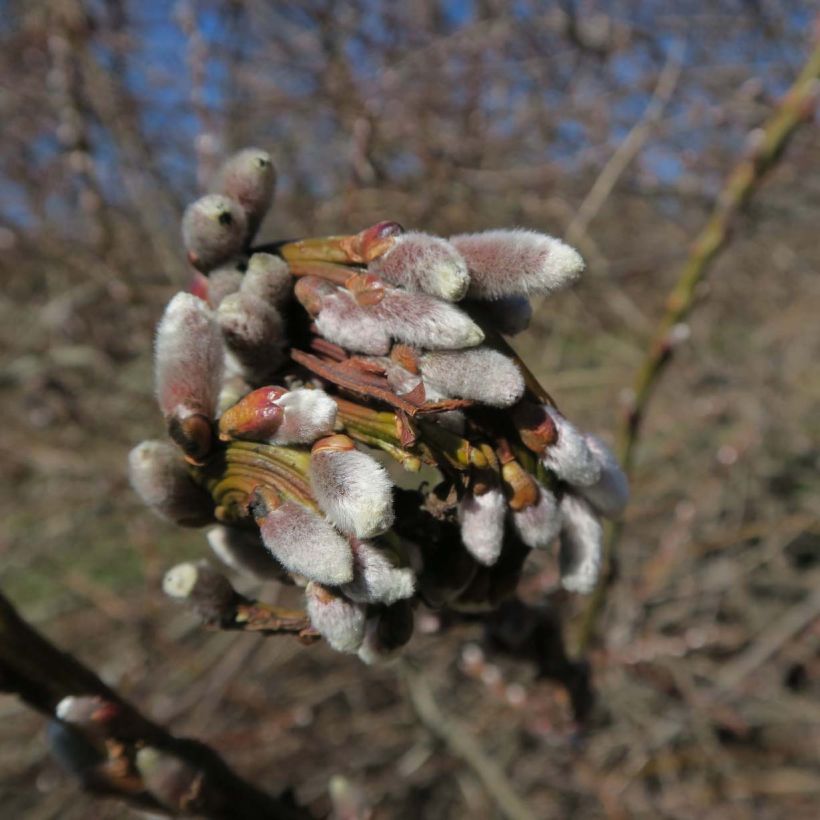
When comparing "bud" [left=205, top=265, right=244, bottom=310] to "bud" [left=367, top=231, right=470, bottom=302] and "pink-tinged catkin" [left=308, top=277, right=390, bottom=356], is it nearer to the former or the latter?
"pink-tinged catkin" [left=308, top=277, right=390, bottom=356]

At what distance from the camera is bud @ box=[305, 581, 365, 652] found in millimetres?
939

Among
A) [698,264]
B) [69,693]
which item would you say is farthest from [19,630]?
[698,264]

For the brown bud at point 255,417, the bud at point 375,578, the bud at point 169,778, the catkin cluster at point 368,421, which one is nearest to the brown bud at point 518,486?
the catkin cluster at point 368,421

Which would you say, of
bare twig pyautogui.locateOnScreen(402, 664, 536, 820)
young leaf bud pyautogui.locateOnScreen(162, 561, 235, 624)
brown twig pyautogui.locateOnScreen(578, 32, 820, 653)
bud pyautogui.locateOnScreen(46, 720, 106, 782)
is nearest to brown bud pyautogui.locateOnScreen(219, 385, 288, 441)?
young leaf bud pyautogui.locateOnScreen(162, 561, 235, 624)

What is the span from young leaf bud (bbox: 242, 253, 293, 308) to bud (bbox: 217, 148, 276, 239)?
10 cm

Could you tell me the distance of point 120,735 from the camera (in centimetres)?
115

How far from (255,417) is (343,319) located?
0.52ft

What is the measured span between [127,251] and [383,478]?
4.11 m

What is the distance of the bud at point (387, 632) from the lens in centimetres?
101

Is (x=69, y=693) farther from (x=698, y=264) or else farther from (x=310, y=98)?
(x=310, y=98)

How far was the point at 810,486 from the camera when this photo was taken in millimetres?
4375

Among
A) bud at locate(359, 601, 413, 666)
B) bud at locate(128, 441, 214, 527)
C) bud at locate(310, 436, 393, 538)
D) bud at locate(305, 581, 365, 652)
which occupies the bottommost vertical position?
bud at locate(359, 601, 413, 666)

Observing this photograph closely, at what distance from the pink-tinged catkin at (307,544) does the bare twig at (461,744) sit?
2049 mm

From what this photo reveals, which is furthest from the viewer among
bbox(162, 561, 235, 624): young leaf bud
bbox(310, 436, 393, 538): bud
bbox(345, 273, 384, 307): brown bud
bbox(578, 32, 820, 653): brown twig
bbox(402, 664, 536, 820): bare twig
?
bbox(402, 664, 536, 820): bare twig
